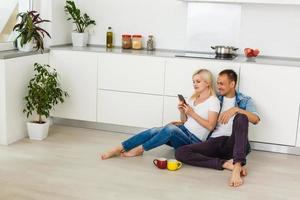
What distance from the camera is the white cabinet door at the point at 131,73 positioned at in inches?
164

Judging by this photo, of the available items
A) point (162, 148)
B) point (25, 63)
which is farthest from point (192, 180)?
point (25, 63)

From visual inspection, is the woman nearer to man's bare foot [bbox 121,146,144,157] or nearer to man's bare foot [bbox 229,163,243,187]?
man's bare foot [bbox 121,146,144,157]

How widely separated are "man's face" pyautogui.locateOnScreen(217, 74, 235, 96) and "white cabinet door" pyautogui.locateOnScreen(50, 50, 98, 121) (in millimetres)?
1251

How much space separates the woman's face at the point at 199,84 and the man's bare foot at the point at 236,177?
2.31ft

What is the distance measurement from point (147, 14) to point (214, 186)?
2176mm

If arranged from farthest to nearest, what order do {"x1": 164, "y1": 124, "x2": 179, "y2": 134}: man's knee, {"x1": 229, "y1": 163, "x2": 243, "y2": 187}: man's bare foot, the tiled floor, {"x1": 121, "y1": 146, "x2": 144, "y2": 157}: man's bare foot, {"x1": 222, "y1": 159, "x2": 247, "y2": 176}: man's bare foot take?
{"x1": 121, "y1": 146, "x2": 144, "y2": 157}: man's bare foot → {"x1": 164, "y1": 124, "x2": 179, "y2": 134}: man's knee → {"x1": 222, "y1": 159, "x2": 247, "y2": 176}: man's bare foot → {"x1": 229, "y1": 163, "x2": 243, "y2": 187}: man's bare foot → the tiled floor

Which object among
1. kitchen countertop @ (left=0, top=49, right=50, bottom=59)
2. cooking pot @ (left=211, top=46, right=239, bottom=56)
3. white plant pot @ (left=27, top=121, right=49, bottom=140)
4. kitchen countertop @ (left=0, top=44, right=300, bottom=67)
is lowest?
white plant pot @ (left=27, top=121, right=49, bottom=140)

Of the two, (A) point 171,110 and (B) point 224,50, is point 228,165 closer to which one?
(A) point 171,110

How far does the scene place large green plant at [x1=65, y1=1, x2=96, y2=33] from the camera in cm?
467

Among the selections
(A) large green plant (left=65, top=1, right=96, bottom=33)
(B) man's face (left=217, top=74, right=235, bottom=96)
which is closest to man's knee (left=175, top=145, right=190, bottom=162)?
(B) man's face (left=217, top=74, right=235, bottom=96)

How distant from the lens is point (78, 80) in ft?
14.4

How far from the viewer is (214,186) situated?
3.17 meters

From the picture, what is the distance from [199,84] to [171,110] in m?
0.55

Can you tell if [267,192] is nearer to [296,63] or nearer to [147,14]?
[296,63]
